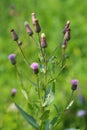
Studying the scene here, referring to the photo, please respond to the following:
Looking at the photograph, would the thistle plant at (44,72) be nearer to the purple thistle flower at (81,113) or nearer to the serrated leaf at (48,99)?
the serrated leaf at (48,99)

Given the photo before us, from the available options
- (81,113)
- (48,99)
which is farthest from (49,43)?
(48,99)

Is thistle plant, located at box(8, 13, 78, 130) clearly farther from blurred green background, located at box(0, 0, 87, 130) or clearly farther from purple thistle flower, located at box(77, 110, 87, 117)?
purple thistle flower, located at box(77, 110, 87, 117)

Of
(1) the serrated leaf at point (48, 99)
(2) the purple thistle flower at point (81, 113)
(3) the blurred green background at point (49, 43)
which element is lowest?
(2) the purple thistle flower at point (81, 113)

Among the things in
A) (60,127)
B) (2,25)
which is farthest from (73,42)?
(60,127)

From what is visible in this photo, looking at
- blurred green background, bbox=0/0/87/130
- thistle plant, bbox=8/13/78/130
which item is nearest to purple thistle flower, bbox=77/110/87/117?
blurred green background, bbox=0/0/87/130

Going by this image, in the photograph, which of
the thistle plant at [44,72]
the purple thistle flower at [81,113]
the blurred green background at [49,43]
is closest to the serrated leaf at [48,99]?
the thistle plant at [44,72]

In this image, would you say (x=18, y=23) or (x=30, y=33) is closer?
(x=30, y=33)

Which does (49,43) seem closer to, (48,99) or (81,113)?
(81,113)

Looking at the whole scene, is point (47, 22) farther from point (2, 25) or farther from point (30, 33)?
point (30, 33)
